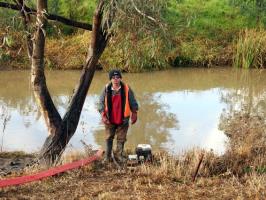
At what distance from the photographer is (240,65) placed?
22.9 metres

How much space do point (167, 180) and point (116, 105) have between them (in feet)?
5.61

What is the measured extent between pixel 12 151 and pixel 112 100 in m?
3.68

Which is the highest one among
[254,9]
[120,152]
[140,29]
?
[254,9]

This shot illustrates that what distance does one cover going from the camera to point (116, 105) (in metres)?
8.44

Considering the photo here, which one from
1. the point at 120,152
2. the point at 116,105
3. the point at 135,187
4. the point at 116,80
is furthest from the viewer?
the point at 120,152

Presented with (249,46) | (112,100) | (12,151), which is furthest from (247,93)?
(112,100)

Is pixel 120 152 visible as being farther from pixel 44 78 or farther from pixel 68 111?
pixel 44 78

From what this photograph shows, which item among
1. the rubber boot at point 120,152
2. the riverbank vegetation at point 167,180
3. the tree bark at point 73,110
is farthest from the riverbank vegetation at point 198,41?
the riverbank vegetation at point 167,180

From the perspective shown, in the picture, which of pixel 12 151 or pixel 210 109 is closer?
pixel 12 151

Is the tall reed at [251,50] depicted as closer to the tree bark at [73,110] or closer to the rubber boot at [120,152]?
the tree bark at [73,110]

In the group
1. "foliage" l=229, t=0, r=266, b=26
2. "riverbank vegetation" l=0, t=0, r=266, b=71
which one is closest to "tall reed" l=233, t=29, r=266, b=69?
"riverbank vegetation" l=0, t=0, r=266, b=71

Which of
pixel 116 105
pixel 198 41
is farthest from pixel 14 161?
pixel 198 41

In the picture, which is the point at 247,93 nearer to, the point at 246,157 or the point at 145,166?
the point at 246,157

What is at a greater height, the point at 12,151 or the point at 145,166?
the point at 145,166
